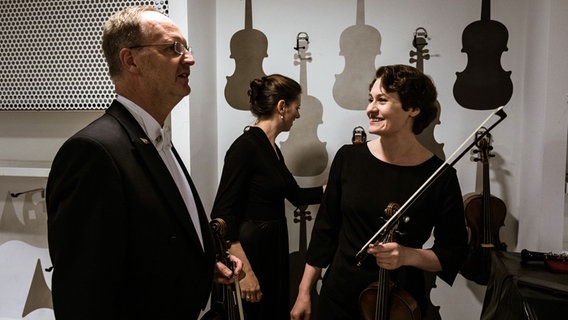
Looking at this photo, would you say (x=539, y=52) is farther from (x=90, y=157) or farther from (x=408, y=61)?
(x=90, y=157)

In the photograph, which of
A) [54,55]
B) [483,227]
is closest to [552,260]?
[483,227]

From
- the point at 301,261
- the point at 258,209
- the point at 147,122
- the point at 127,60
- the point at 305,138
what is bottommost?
the point at 301,261

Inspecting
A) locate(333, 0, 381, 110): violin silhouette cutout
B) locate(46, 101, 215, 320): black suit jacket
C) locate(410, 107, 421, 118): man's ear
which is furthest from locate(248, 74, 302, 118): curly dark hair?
locate(46, 101, 215, 320): black suit jacket

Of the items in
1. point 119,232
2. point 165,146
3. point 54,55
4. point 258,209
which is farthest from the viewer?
point 54,55

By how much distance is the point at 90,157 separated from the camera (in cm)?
→ 104

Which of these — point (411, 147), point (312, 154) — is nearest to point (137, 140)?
point (411, 147)

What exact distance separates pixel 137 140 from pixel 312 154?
1.73 metres

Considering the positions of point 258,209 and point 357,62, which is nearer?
point 258,209

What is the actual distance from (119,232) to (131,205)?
3.0 inches

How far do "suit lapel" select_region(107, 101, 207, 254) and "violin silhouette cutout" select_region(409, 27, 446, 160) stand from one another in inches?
69.0

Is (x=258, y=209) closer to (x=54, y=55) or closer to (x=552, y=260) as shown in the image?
(x=552, y=260)

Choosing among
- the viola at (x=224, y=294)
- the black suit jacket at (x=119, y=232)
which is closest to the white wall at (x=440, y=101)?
the viola at (x=224, y=294)

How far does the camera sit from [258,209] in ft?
7.23

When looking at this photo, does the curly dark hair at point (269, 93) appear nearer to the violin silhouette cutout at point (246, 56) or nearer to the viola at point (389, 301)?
the violin silhouette cutout at point (246, 56)
